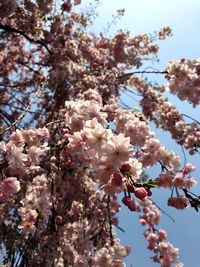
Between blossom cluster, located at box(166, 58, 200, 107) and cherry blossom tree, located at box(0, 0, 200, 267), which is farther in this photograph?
blossom cluster, located at box(166, 58, 200, 107)

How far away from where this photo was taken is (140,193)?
2.43m

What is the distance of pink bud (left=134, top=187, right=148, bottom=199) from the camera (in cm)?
242

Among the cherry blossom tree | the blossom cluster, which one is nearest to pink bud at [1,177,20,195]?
the cherry blossom tree

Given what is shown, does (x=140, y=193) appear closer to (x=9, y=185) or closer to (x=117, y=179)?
(x=117, y=179)

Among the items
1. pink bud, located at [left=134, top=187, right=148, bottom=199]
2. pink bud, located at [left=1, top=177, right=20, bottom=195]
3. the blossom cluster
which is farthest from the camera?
the blossom cluster

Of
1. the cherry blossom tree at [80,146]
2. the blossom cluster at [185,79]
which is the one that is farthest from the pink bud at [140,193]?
the blossom cluster at [185,79]

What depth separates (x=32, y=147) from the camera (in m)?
3.33

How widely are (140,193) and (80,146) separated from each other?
65 centimetres

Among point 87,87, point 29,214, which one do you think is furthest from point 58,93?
point 29,214

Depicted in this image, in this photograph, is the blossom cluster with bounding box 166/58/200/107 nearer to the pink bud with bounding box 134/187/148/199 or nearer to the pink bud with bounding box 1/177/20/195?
the pink bud with bounding box 134/187/148/199

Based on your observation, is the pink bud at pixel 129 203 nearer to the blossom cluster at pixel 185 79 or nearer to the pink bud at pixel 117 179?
the pink bud at pixel 117 179

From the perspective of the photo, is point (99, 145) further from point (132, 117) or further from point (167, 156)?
point (132, 117)

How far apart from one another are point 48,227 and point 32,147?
255 cm

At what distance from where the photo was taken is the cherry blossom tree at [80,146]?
285cm
